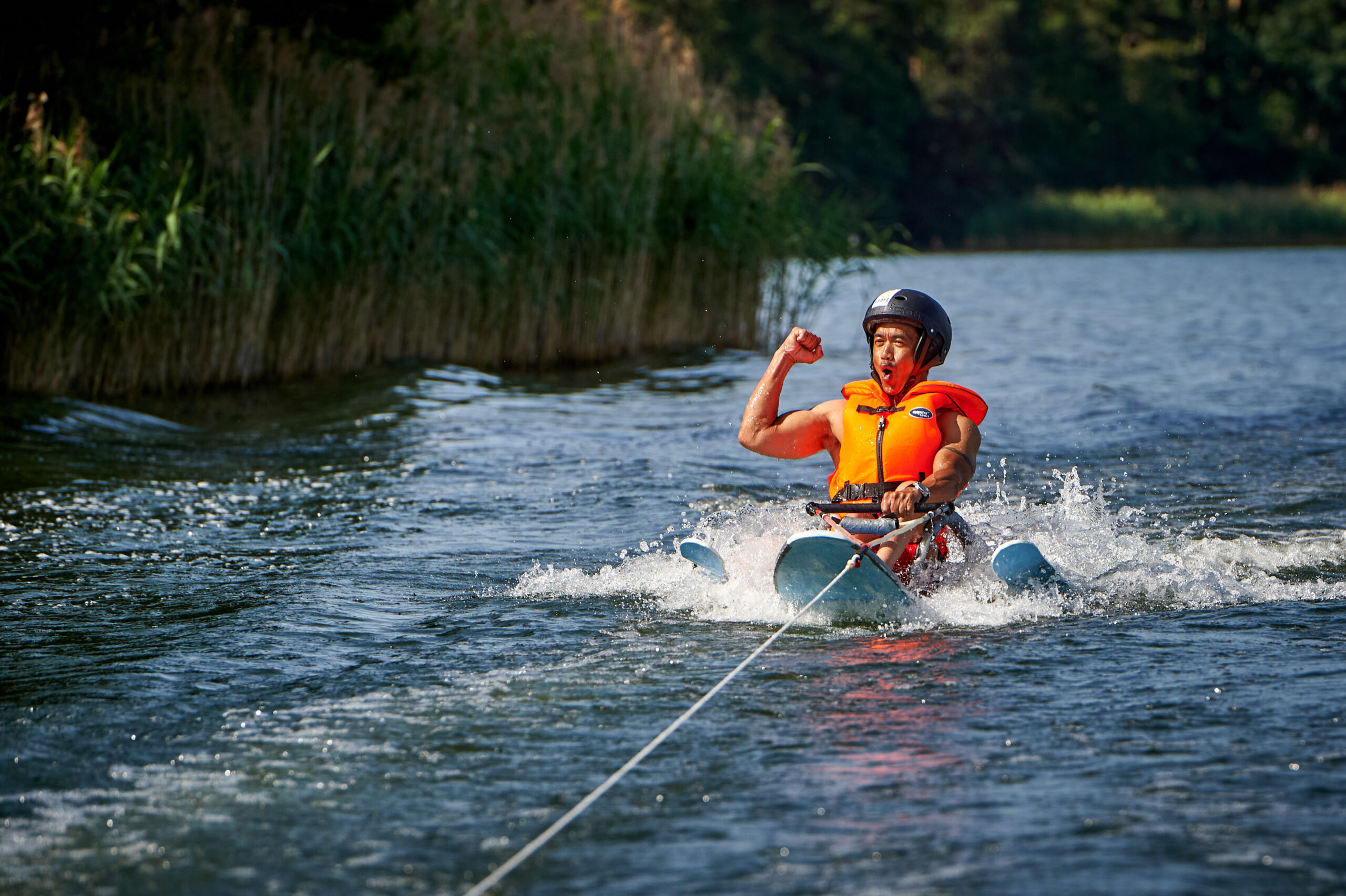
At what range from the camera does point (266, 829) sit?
11.0ft

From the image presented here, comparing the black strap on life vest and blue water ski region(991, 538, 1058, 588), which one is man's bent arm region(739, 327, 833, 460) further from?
blue water ski region(991, 538, 1058, 588)

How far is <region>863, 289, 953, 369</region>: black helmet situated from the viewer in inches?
226

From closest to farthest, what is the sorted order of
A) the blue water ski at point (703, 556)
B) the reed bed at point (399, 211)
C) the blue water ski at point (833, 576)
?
the blue water ski at point (833, 576)
the blue water ski at point (703, 556)
the reed bed at point (399, 211)

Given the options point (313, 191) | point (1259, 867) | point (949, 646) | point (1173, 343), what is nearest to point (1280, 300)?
point (1173, 343)

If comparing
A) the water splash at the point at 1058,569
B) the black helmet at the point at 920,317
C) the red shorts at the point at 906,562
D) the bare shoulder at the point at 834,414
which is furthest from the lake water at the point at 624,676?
the black helmet at the point at 920,317

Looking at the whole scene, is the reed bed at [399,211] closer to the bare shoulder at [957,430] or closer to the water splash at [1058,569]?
the water splash at [1058,569]

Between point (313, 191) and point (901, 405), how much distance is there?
725cm

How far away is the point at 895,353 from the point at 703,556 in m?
1.09

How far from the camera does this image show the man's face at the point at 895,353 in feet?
19.1

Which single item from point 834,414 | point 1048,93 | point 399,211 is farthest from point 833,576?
point 1048,93

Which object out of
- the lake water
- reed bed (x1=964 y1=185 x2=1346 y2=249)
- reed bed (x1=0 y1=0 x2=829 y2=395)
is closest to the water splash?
the lake water

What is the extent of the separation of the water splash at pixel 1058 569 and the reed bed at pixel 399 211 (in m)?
5.45

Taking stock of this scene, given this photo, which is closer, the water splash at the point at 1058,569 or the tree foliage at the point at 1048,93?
the water splash at the point at 1058,569

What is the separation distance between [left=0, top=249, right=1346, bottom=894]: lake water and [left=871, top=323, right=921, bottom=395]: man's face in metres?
0.79
